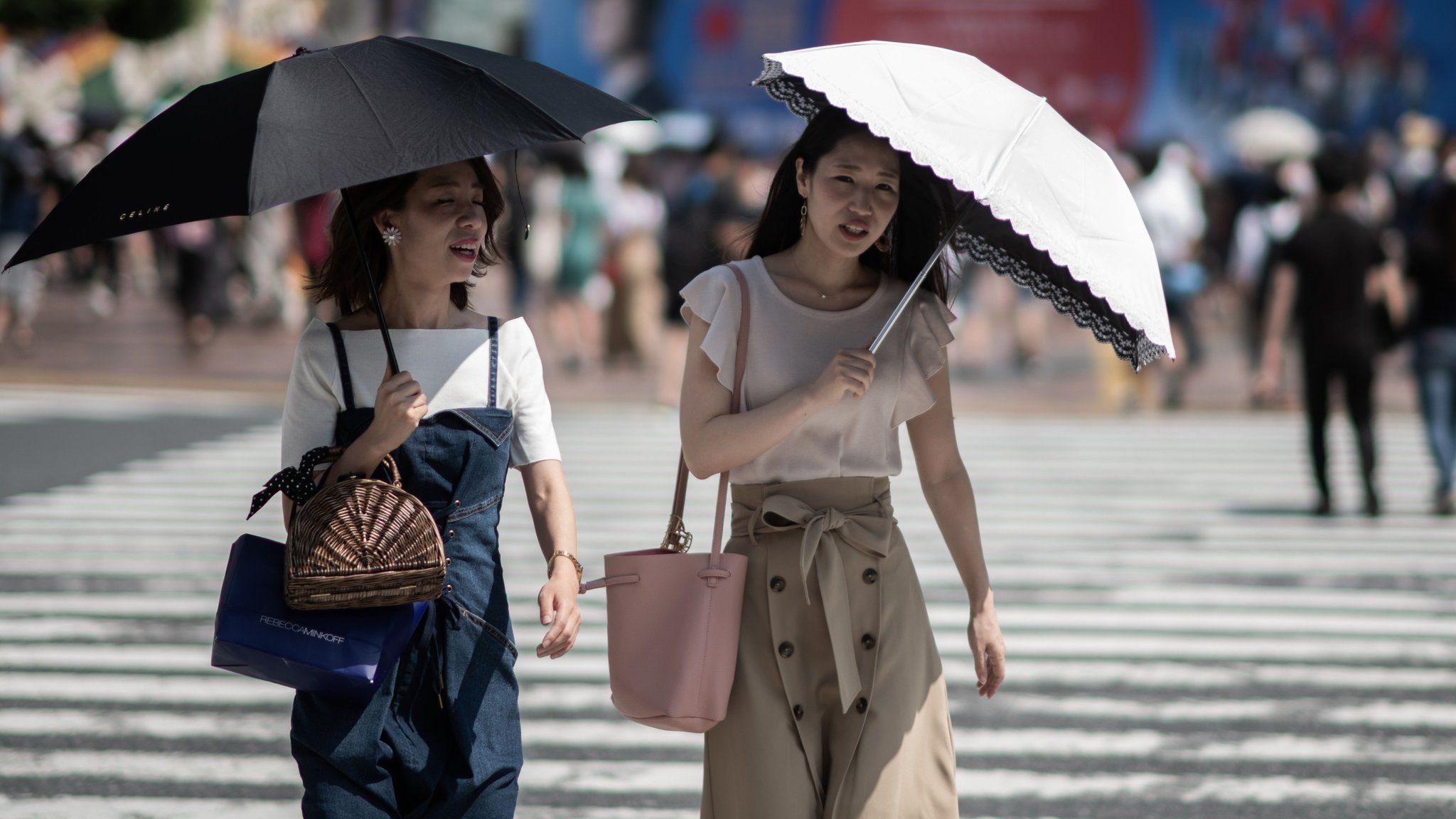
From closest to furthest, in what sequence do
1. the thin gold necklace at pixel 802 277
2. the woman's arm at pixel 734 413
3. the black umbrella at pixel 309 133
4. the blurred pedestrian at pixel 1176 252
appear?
the black umbrella at pixel 309 133 < the woman's arm at pixel 734 413 < the thin gold necklace at pixel 802 277 < the blurred pedestrian at pixel 1176 252

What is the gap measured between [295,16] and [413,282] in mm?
36974

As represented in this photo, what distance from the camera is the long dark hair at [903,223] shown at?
11.1ft

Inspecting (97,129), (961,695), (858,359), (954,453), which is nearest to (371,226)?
(858,359)

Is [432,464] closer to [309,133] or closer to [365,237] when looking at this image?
[365,237]

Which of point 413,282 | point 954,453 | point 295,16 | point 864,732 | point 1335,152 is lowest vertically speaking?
point 864,732

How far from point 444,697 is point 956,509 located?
1073 millimetres

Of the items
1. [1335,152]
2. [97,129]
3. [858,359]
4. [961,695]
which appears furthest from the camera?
[97,129]

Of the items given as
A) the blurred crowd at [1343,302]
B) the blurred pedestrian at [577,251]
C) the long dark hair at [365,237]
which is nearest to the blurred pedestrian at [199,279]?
the blurred pedestrian at [577,251]

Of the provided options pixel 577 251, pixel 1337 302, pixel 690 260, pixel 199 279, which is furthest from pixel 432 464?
pixel 199 279

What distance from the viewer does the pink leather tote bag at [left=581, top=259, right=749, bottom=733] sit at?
3076 mm

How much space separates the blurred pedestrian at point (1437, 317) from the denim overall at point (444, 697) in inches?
311

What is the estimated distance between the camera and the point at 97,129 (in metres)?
26.6

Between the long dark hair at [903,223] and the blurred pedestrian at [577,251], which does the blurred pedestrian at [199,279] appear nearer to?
the blurred pedestrian at [577,251]

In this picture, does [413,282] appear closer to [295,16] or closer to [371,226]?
[371,226]
